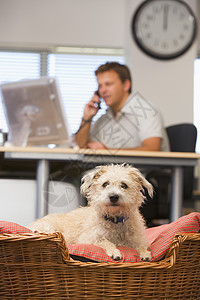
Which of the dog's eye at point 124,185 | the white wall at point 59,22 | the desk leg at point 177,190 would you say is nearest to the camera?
the dog's eye at point 124,185

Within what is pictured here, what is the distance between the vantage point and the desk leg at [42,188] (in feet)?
7.94

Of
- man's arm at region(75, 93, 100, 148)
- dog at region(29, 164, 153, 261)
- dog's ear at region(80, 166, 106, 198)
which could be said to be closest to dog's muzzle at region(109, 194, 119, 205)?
dog at region(29, 164, 153, 261)

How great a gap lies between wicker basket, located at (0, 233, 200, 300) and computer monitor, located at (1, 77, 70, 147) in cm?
147

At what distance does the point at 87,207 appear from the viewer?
69.1 inches

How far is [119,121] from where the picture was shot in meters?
3.10

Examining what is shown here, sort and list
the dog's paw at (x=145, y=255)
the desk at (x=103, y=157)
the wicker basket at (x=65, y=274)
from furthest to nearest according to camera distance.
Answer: the desk at (x=103, y=157) → the dog's paw at (x=145, y=255) → the wicker basket at (x=65, y=274)

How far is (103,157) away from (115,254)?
130cm

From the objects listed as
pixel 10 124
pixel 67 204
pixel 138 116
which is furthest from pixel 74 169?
pixel 138 116

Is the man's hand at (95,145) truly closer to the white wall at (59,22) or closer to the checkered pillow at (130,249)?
the checkered pillow at (130,249)

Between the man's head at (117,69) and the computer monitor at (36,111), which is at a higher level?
the man's head at (117,69)

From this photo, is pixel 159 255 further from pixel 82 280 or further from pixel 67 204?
pixel 67 204

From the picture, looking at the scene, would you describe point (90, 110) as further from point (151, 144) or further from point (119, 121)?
point (151, 144)

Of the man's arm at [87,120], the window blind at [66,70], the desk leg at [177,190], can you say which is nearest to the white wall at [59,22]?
the window blind at [66,70]

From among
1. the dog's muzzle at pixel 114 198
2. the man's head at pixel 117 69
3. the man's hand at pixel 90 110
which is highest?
the man's head at pixel 117 69
